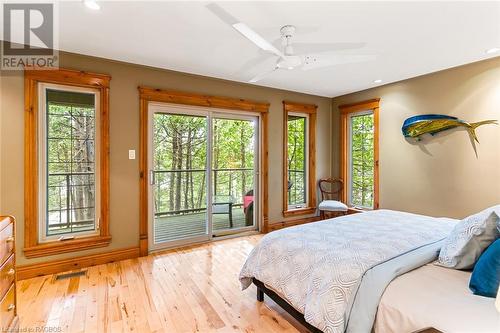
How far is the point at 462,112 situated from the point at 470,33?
1.23 m

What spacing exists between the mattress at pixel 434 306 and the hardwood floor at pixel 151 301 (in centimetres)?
84

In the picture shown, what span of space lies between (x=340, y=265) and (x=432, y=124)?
3100 mm

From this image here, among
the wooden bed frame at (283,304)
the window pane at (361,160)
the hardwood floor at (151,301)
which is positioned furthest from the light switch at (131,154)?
the window pane at (361,160)

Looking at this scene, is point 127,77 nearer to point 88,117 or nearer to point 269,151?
point 88,117

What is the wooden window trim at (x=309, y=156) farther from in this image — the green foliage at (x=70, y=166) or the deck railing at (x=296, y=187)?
the green foliage at (x=70, y=166)

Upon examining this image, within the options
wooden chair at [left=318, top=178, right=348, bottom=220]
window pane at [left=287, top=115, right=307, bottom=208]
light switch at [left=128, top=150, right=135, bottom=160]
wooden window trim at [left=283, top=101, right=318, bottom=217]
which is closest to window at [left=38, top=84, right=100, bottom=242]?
light switch at [left=128, top=150, right=135, bottom=160]

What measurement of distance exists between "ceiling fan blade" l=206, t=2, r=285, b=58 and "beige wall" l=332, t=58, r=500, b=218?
2.76 meters

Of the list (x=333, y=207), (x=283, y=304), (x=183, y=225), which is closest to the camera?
(x=283, y=304)

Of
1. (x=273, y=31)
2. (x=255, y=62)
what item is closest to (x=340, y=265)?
(x=273, y=31)

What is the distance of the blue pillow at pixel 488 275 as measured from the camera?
1.27 m

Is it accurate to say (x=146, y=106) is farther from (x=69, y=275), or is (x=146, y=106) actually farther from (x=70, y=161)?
(x=69, y=275)

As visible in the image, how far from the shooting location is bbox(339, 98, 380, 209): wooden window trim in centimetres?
438

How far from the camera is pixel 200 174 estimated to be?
393cm

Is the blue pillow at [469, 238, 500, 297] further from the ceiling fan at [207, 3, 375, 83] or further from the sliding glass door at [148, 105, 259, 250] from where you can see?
the sliding glass door at [148, 105, 259, 250]
